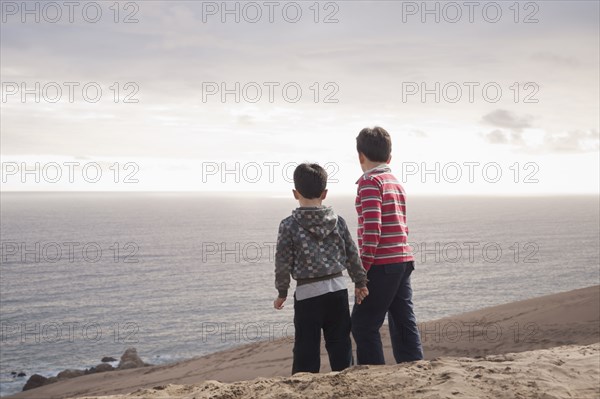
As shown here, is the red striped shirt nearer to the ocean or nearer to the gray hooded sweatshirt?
the gray hooded sweatshirt

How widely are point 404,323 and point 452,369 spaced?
741 mm

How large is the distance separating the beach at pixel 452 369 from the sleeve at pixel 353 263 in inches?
33.6

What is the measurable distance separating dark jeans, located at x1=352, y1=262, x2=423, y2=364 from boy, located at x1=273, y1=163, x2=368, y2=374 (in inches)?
6.7

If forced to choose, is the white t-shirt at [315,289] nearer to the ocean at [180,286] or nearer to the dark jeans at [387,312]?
the dark jeans at [387,312]

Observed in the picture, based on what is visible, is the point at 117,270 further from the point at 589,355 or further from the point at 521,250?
the point at 589,355

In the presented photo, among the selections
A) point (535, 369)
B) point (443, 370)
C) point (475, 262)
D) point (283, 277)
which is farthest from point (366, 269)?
point (475, 262)

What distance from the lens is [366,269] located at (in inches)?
210

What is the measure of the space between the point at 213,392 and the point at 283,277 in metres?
1.29

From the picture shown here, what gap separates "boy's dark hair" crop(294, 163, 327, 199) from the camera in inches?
209

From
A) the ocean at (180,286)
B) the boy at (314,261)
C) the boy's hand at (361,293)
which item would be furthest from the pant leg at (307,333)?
the ocean at (180,286)

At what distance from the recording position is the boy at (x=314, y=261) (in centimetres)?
524

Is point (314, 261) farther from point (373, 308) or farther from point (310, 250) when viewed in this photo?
point (373, 308)

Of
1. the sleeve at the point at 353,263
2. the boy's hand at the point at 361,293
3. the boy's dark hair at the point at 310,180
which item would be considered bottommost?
the boy's hand at the point at 361,293

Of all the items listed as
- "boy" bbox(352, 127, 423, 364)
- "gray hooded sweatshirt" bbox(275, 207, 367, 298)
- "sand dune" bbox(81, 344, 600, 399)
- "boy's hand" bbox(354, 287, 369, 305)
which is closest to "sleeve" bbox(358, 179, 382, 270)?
"boy" bbox(352, 127, 423, 364)
